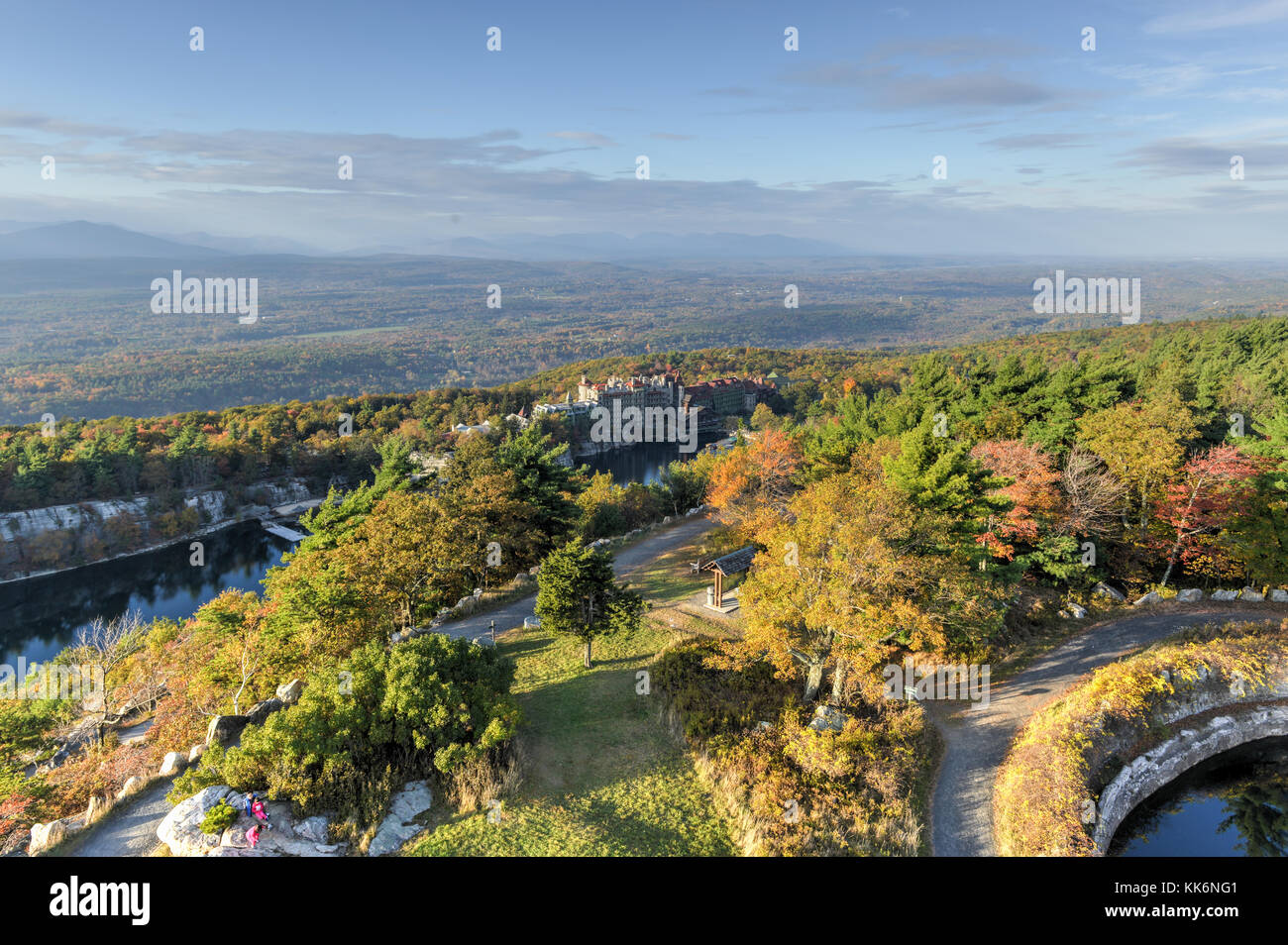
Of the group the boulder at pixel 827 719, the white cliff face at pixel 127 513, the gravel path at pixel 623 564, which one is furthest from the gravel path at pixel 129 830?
the white cliff face at pixel 127 513

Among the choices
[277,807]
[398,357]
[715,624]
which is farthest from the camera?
[398,357]

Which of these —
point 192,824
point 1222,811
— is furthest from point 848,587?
point 192,824

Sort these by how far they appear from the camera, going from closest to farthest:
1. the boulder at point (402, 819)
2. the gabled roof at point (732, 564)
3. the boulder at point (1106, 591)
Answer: the boulder at point (402, 819), the gabled roof at point (732, 564), the boulder at point (1106, 591)

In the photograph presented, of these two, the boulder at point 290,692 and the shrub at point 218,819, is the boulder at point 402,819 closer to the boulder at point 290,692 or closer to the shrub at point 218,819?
the shrub at point 218,819

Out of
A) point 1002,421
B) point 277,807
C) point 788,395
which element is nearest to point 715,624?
point 277,807

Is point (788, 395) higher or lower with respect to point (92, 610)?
higher

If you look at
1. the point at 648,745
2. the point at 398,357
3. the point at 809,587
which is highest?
the point at 398,357

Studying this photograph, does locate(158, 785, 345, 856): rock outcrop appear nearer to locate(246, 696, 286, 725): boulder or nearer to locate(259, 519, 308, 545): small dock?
locate(246, 696, 286, 725): boulder
